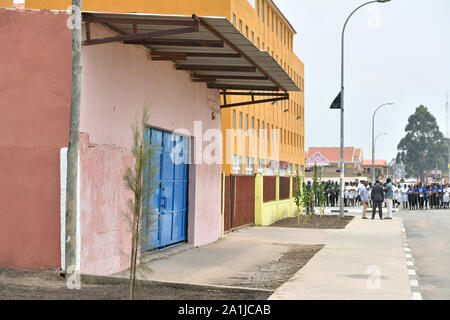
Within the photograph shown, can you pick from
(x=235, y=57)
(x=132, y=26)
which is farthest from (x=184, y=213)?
(x=132, y=26)

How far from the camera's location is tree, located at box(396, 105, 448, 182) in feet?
503

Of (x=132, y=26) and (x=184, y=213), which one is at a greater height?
(x=132, y=26)

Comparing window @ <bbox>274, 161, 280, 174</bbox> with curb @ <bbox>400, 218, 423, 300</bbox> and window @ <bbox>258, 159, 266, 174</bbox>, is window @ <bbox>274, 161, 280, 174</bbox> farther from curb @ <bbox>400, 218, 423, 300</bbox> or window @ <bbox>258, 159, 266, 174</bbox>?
curb @ <bbox>400, 218, 423, 300</bbox>

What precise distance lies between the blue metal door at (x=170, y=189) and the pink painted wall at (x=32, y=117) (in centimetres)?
360

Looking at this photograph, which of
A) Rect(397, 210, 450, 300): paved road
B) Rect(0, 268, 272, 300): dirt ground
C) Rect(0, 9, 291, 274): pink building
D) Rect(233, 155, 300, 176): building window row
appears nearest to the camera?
Rect(0, 268, 272, 300): dirt ground

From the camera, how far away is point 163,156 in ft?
49.9

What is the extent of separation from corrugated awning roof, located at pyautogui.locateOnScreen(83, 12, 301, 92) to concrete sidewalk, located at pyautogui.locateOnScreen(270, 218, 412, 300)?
396 centimetres

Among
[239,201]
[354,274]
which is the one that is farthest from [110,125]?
[239,201]

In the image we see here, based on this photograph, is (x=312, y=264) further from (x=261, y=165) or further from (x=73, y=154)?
(x=261, y=165)

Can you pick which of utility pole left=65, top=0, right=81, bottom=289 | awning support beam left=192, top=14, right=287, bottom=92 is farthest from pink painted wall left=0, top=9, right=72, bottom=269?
awning support beam left=192, top=14, right=287, bottom=92

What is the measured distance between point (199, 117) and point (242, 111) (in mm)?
31877

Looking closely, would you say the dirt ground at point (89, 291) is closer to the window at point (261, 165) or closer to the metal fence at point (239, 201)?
the metal fence at point (239, 201)
